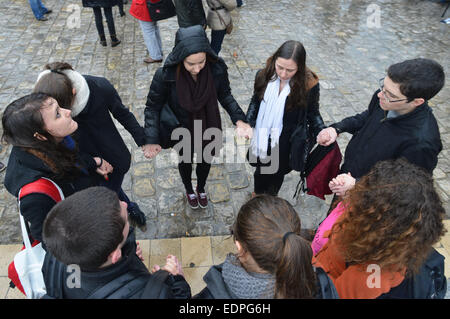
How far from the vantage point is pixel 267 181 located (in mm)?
3359

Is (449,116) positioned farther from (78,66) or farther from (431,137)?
(78,66)

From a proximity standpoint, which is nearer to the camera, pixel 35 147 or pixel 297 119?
pixel 35 147

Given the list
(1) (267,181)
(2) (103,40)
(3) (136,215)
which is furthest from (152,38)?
(1) (267,181)

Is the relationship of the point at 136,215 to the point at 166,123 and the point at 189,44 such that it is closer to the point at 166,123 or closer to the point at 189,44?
the point at 166,123

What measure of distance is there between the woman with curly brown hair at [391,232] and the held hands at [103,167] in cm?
197

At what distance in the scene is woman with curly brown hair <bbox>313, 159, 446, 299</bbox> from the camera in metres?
1.41

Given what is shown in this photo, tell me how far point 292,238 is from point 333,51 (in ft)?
22.6

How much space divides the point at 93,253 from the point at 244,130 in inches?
71.5

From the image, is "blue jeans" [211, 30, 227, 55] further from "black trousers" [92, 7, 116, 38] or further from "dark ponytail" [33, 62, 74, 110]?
"dark ponytail" [33, 62, 74, 110]

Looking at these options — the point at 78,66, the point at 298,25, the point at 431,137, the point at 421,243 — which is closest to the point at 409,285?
the point at 421,243

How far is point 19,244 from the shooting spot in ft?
10.2

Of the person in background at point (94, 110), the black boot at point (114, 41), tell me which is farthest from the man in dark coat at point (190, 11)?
the person in background at point (94, 110)

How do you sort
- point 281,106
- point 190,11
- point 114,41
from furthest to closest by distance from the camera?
point 114,41 → point 190,11 → point 281,106

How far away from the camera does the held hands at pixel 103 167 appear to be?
249 centimetres
